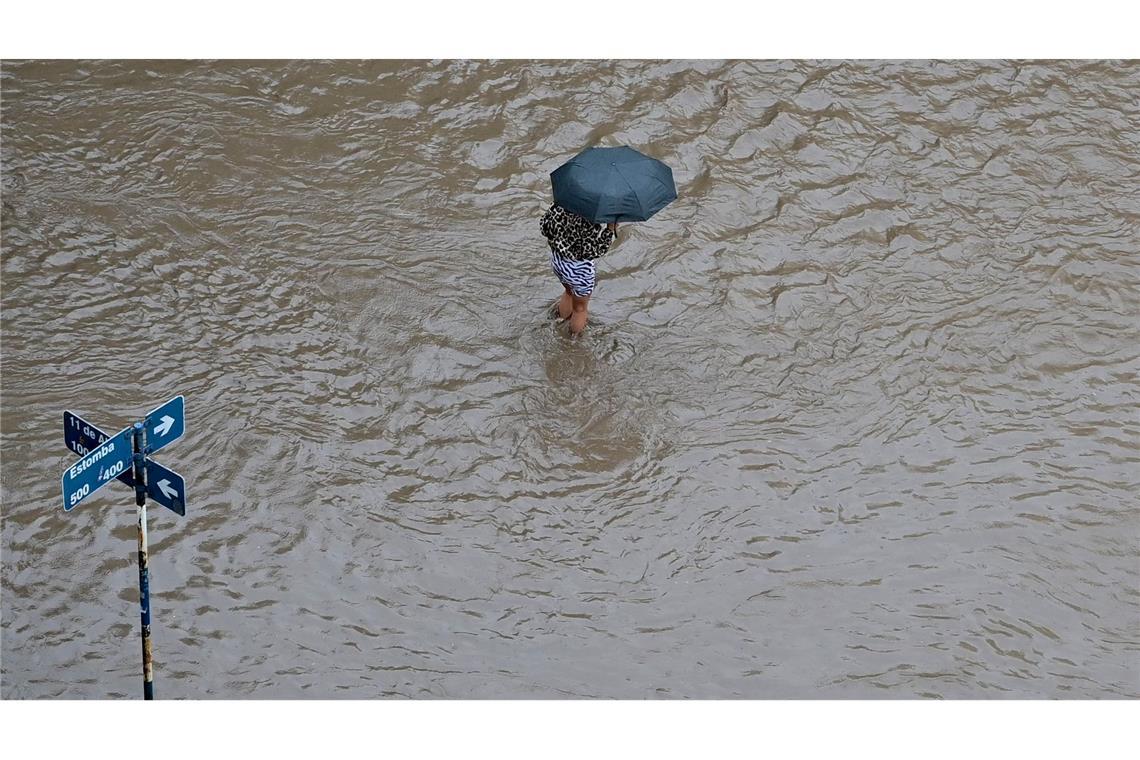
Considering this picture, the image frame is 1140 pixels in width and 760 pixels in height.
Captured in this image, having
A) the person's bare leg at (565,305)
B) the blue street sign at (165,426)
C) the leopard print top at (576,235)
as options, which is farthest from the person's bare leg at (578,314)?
the blue street sign at (165,426)

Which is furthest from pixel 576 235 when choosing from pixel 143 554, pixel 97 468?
pixel 97 468

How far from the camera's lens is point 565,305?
8.96 meters

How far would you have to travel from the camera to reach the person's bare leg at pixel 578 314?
8.79 m

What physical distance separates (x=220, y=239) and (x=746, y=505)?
4341mm

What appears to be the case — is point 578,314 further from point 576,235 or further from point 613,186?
point 613,186

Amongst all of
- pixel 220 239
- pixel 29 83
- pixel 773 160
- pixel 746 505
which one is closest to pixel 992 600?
pixel 746 505

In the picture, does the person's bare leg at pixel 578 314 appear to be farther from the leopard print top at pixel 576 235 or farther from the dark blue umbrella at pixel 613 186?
the dark blue umbrella at pixel 613 186

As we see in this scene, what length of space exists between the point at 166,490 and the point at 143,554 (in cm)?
35

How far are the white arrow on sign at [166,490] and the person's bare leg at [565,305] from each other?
3.74 metres

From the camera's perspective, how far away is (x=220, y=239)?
9.50 metres

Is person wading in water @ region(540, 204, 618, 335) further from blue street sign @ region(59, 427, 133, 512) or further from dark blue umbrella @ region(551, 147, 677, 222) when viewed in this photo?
blue street sign @ region(59, 427, 133, 512)

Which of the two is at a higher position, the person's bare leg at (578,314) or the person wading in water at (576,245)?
the person wading in water at (576,245)

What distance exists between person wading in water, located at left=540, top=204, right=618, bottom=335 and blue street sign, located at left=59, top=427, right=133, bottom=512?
3569mm

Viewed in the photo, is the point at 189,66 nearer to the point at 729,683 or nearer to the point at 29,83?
the point at 29,83
